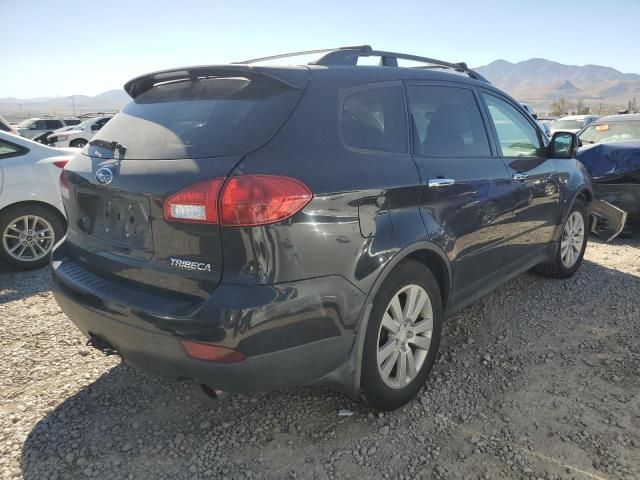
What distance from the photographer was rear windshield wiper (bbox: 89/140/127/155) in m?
2.47

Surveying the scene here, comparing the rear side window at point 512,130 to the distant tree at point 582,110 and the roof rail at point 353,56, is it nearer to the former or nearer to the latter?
the roof rail at point 353,56

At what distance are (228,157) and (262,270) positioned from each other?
0.48 metres

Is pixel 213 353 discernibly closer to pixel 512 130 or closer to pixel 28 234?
pixel 512 130

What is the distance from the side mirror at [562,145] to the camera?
420cm

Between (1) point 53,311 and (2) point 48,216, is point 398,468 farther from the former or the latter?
(2) point 48,216

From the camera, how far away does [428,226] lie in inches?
105

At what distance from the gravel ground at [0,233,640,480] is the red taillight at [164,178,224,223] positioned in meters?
1.16

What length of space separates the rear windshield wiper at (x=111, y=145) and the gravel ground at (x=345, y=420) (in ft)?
4.52

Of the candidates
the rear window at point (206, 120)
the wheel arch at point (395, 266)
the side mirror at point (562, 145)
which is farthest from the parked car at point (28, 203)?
the side mirror at point (562, 145)

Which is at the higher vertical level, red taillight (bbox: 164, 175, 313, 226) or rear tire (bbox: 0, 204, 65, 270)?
red taillight (bbox: 164, 175, 313, 226)

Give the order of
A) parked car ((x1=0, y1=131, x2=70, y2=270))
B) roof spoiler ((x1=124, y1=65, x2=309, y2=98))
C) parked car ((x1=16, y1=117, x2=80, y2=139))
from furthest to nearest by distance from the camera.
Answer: parked car ((x1=16, y1=117, x2=80, y2=139)), parked car ((x1=0, y1=131, x2=70, y2=270)), roof spoiler ((x1=124, y1=65, x2=309, y2=98))

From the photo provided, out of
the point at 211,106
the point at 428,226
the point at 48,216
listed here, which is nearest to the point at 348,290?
the point at 428,226

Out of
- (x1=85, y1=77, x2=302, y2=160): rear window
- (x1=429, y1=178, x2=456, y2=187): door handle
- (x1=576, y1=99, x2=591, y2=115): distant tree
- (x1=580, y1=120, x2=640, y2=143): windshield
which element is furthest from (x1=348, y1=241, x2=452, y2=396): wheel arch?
(x1=576, y1=99, x2=591, y2=115): distant tree

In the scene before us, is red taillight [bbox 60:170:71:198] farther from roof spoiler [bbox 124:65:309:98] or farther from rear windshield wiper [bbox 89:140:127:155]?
roof spoiler [bbox 124:65:309:98]
